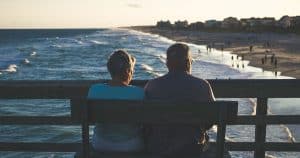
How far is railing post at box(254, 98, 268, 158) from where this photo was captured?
15.7 feet

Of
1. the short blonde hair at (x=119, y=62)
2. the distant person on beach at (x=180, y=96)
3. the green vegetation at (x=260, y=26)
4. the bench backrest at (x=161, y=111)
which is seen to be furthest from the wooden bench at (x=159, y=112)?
the green vegetation at (x=260, y=26)

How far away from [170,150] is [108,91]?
0.64 meters

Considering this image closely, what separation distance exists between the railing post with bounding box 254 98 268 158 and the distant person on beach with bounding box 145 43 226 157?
859 millimetres

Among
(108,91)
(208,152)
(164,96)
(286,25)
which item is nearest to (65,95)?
(108,91)

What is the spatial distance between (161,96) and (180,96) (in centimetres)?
15

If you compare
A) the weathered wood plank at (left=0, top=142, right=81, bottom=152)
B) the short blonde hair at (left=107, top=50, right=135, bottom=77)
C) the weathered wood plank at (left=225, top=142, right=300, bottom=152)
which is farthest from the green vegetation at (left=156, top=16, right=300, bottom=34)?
the short blonde hair at (left=107, top=50, right=135, bottom=77)

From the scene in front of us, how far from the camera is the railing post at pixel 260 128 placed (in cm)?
479

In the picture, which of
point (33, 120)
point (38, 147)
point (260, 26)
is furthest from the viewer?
point (260, 26)

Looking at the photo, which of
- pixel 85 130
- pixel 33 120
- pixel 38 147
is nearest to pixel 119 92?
pixel 85 130

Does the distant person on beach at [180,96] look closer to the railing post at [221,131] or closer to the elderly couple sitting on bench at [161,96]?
the elderly couple sitting on bench at [161,96]

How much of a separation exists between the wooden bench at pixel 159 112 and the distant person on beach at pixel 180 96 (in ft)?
0.48

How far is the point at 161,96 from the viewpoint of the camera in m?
4.12

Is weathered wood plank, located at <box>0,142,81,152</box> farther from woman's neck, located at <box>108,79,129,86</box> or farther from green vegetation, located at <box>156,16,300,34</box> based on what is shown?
green vegetation, located at <box>156,16,300,34</box>

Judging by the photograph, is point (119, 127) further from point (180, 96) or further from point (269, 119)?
point (269, 119)
